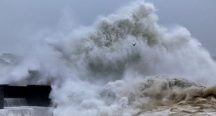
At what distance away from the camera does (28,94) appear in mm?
20906

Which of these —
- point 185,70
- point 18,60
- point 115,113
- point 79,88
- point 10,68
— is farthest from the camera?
point 18,60

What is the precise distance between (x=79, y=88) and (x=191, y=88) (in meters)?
4.35

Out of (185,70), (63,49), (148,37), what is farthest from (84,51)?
(185,70)

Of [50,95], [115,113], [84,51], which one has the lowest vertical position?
[115,113]

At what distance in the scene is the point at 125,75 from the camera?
21906mm

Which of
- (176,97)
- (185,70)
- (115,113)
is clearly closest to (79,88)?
(115,113)

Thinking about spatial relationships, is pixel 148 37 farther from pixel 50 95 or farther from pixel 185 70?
pixel 50 95

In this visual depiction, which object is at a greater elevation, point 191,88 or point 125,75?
point 125,75

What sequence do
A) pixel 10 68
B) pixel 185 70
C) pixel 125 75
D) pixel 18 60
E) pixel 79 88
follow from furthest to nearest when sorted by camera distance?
pixel 18 60, pixel 10 68, pixel 185 70, pixel 125 75, pixel 79 88

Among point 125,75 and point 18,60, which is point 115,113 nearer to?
point 125,75

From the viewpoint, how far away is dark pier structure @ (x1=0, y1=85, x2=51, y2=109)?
20609 mm

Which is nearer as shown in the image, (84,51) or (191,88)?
(191,88)

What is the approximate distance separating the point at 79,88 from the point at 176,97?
3.90 m

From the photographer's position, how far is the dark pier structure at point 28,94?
20.6 meters
